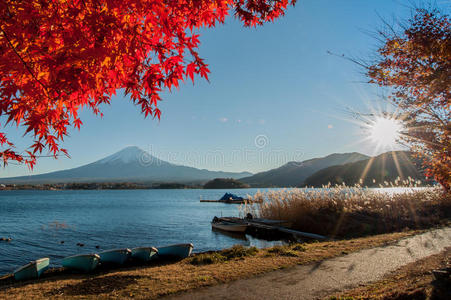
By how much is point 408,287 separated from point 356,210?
12.7 meters

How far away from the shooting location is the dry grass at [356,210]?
556 inches

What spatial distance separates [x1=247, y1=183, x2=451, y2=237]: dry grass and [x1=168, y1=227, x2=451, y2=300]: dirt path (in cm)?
648

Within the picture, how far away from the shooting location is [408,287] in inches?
167

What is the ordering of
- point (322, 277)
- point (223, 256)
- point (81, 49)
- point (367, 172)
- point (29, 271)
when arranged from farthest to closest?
point (367, 172) < point (223, 256) < point (29, 271) < point (322, 277) < point (81, 49)

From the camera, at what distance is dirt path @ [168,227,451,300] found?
489 cm

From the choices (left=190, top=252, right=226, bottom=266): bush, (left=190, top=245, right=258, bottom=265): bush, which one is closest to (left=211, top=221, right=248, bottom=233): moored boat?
(left=190, top=245, right=258, bottom=265): bush

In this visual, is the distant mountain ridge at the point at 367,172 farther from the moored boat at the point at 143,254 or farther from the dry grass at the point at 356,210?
the moored boat at the point at 143,254

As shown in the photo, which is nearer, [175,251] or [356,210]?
[175,251]

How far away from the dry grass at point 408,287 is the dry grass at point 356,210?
8.31 metres

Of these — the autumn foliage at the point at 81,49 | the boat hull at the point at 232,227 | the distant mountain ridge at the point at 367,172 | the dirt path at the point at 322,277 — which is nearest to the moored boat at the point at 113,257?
the dirt path at the point at 322,277

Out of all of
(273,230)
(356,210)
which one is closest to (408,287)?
(273,230)

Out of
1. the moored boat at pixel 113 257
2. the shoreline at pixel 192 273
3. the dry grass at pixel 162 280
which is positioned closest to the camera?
the dry grass at pixel 162 280

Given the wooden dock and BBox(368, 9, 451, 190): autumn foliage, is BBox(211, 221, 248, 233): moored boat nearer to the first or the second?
the wooden dock

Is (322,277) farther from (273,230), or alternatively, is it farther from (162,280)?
(273,230)
